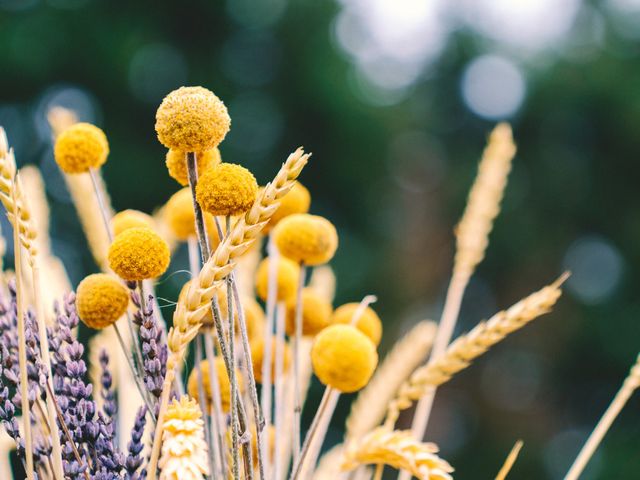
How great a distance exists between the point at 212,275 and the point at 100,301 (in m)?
0.10

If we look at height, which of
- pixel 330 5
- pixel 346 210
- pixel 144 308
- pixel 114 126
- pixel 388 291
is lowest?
pixel 144 308

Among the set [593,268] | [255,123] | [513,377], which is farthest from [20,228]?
[593,268]

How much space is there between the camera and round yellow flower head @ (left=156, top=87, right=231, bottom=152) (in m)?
0.25

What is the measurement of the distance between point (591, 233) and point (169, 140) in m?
3.54

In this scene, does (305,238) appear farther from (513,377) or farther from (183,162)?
(513,377)

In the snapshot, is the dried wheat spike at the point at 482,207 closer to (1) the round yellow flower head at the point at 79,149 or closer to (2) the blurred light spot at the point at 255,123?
(1) the round yellow flower head at the point at 79,149

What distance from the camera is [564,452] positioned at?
9.79 ft

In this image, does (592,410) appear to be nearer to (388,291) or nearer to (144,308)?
(388,291)

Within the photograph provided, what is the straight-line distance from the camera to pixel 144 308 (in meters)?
0.27

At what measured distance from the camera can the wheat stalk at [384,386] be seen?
48 cm

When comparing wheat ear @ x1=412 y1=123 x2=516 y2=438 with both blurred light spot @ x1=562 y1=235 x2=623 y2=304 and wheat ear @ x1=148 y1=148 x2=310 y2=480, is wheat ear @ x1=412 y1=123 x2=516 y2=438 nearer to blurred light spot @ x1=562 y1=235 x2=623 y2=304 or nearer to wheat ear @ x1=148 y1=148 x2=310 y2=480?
wheat ear @ x1=148 y1=148 x2=310 y2=480

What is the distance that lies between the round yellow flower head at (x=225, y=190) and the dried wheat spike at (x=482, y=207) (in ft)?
0.79

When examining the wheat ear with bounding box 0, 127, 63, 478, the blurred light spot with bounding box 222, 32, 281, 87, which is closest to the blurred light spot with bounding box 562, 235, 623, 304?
the blurred light spot with bounding box 222, 32, 281, 87

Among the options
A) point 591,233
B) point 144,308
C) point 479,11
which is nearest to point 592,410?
point 591,233
